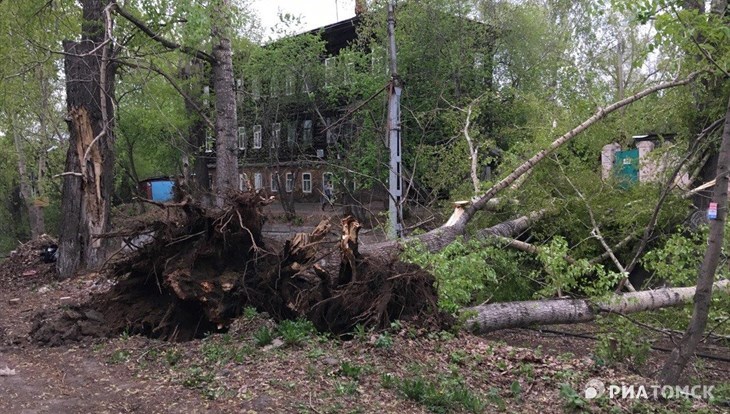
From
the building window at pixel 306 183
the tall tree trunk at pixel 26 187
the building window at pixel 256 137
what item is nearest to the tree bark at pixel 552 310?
the building window at pixel 256 137

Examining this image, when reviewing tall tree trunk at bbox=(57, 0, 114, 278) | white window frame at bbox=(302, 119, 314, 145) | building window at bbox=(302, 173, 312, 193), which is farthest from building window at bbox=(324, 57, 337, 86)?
tall tree trunk at bbox=(57, 0, 114, 278)

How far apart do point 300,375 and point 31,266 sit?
9.83 m

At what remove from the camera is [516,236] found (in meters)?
9.92

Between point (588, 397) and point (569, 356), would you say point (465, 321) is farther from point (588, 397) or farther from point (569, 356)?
point (588, 397)

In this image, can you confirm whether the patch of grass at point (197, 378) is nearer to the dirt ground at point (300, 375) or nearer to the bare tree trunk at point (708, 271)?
the dirt ground at point (300, 375)

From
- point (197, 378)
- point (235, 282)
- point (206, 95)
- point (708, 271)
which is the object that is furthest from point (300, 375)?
point (206, 95)

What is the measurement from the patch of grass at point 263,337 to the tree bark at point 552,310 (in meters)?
2.28

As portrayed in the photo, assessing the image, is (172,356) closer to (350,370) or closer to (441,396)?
(350,370)

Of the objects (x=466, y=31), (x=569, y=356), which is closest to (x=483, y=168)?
(x=466, y=31)

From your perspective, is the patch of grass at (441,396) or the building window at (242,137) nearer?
the patch of grass at (441,396)

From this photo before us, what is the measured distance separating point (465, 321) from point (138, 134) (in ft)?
80.0

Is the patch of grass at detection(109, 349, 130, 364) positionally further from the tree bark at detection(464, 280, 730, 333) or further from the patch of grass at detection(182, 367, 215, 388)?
the tree bark at detection(464, 280, 730, 333)

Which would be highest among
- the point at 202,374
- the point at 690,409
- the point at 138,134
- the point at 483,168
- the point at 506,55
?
the point at 506,55

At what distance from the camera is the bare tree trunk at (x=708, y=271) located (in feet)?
14.6
